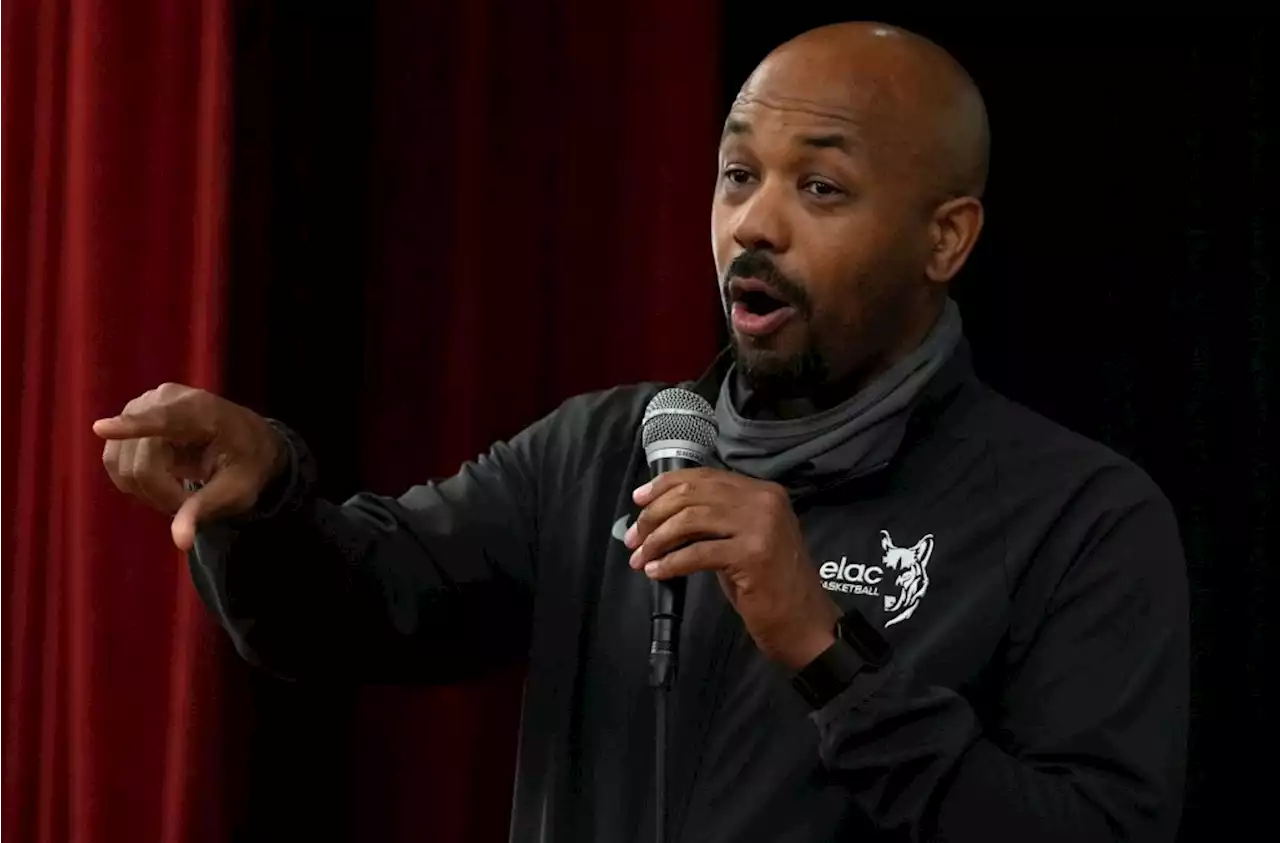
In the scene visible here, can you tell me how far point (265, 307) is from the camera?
1946mm

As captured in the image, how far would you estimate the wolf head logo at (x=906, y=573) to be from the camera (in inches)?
53.1

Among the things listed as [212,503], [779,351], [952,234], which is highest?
[952,234]

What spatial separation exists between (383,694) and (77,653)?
0.45 meters

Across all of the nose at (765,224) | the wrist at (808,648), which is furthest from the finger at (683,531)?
the nose at (765,224)

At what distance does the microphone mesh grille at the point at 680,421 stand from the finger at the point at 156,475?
0.37m

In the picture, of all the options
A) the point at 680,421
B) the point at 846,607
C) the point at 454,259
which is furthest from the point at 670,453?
the point at 454,259

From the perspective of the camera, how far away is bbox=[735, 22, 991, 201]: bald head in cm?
147

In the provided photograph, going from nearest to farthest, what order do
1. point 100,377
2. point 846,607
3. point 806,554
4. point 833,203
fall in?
1. point 806,554
2. point 846,607
3. point 833,203
4. point 100,377

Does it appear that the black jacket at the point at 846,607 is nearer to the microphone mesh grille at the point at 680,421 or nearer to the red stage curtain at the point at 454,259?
the microphone mesh grille at the point at 680,421

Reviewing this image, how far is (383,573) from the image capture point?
145 centimetres

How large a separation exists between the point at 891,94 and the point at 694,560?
1.98ft

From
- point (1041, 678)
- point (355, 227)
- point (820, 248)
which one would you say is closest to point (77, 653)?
point (355, 227)

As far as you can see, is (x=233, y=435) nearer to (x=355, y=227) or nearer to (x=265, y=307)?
(x=265, y=307)

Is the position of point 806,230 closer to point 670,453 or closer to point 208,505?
point 670,453
